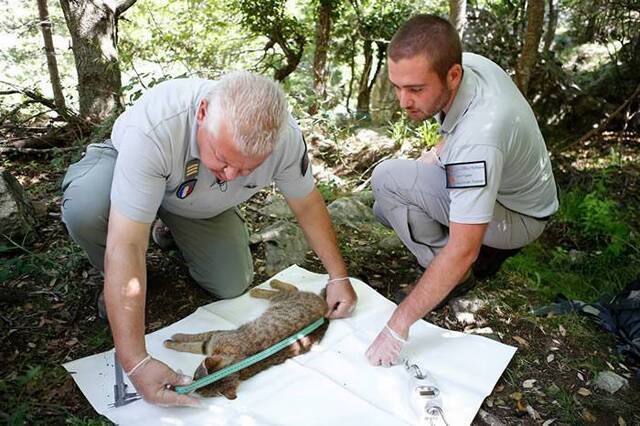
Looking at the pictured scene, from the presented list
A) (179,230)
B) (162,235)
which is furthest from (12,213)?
(179,230)

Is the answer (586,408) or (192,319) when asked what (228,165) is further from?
(586,408)

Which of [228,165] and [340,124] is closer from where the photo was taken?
[228,165]

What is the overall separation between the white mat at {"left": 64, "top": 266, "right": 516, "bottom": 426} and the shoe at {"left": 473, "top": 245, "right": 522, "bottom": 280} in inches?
26.3

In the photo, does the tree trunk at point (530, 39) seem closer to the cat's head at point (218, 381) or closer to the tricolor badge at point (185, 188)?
the tricolor badge at point (185, 188)

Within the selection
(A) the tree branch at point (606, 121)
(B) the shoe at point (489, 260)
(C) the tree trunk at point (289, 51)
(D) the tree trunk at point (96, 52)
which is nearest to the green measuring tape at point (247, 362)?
(B) the shoe at point (489, 260)

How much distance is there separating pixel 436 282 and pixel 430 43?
1.07 meters

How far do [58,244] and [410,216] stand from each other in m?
2.34

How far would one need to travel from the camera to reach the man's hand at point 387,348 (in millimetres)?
2406

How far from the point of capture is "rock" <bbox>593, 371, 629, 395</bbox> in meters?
2.43

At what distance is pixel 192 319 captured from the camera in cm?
281

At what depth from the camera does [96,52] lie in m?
4.90

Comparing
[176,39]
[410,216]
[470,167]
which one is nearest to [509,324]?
[410,216]

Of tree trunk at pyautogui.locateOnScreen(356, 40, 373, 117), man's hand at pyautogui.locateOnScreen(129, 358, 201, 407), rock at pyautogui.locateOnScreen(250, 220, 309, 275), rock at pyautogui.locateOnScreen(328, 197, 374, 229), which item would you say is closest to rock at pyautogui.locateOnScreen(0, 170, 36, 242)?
rock at pyautogui.locateOnScreen(250, 220, 309, 275)

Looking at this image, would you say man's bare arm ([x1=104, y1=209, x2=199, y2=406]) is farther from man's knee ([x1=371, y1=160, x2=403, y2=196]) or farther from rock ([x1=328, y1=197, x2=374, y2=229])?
rock ([x1=328, y1=197, x2=374, y2=229])
